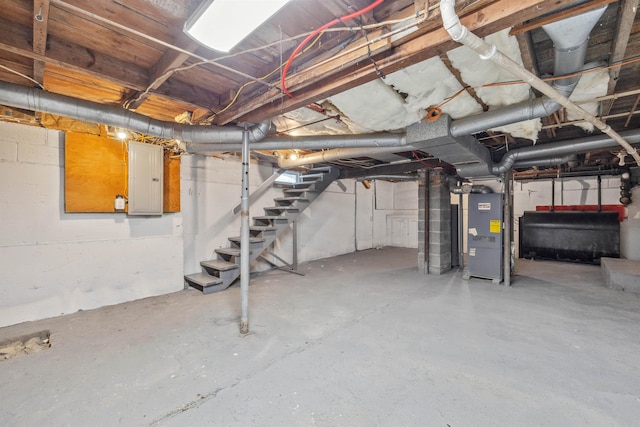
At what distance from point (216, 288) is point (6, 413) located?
7.07ft

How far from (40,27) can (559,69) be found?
9.63 ft

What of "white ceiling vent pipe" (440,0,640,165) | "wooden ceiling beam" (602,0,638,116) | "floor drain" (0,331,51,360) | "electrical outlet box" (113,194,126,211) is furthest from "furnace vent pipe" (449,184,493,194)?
"floor drain" (0,331,51,360)

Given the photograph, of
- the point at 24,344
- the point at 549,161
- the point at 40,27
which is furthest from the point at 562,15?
the point at 24,344

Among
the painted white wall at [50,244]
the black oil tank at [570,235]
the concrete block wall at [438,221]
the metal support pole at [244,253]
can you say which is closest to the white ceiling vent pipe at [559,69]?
the metal support pole at [244,253]

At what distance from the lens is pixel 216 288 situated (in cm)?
363

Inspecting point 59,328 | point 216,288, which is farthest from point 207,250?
point 59,328

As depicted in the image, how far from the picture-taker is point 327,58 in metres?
1.77

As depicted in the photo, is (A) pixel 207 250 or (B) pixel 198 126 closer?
(B) pixel 198 126

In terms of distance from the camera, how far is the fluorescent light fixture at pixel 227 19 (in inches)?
48.8

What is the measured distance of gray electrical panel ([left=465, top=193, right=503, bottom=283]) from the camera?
4246 mm

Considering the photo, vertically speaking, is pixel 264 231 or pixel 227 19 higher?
pixel 227 19

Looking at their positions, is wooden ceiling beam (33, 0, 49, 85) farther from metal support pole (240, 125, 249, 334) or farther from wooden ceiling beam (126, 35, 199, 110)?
metal support pole (240, 125, 249, 334)

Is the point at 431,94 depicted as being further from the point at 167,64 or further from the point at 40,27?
the point at 40,27

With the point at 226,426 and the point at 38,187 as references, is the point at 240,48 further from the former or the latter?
the point at 38,187
